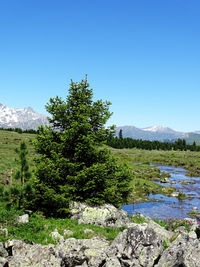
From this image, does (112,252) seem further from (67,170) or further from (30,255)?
(67,170)

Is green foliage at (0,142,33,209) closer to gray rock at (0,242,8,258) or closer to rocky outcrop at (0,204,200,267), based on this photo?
rocky outcrop at (0,204,200,267)

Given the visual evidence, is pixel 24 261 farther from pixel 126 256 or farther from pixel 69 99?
pixel 69 99

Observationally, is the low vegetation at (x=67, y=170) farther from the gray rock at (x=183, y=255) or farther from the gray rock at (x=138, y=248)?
the gray rock at (x=183, y=255)

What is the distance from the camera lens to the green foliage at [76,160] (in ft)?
58.7

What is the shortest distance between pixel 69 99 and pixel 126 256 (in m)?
14.0

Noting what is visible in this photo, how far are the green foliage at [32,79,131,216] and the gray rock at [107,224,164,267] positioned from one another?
23.1 feet

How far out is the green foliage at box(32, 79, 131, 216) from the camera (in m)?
17.9

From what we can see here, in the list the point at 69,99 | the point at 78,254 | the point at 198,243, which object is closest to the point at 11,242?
the point at 78,254

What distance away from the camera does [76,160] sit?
64.2ft

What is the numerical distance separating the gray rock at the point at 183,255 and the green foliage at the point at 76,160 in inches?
342

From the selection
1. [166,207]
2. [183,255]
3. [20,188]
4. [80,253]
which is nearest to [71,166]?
[20,188]

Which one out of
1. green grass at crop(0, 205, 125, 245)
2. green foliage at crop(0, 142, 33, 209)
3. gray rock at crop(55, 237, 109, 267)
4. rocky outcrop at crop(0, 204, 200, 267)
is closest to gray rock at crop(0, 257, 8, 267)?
rocky outcrop at crop(0, 204, 200, 267)

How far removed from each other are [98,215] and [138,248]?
23.6ft

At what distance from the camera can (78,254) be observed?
10695mm
